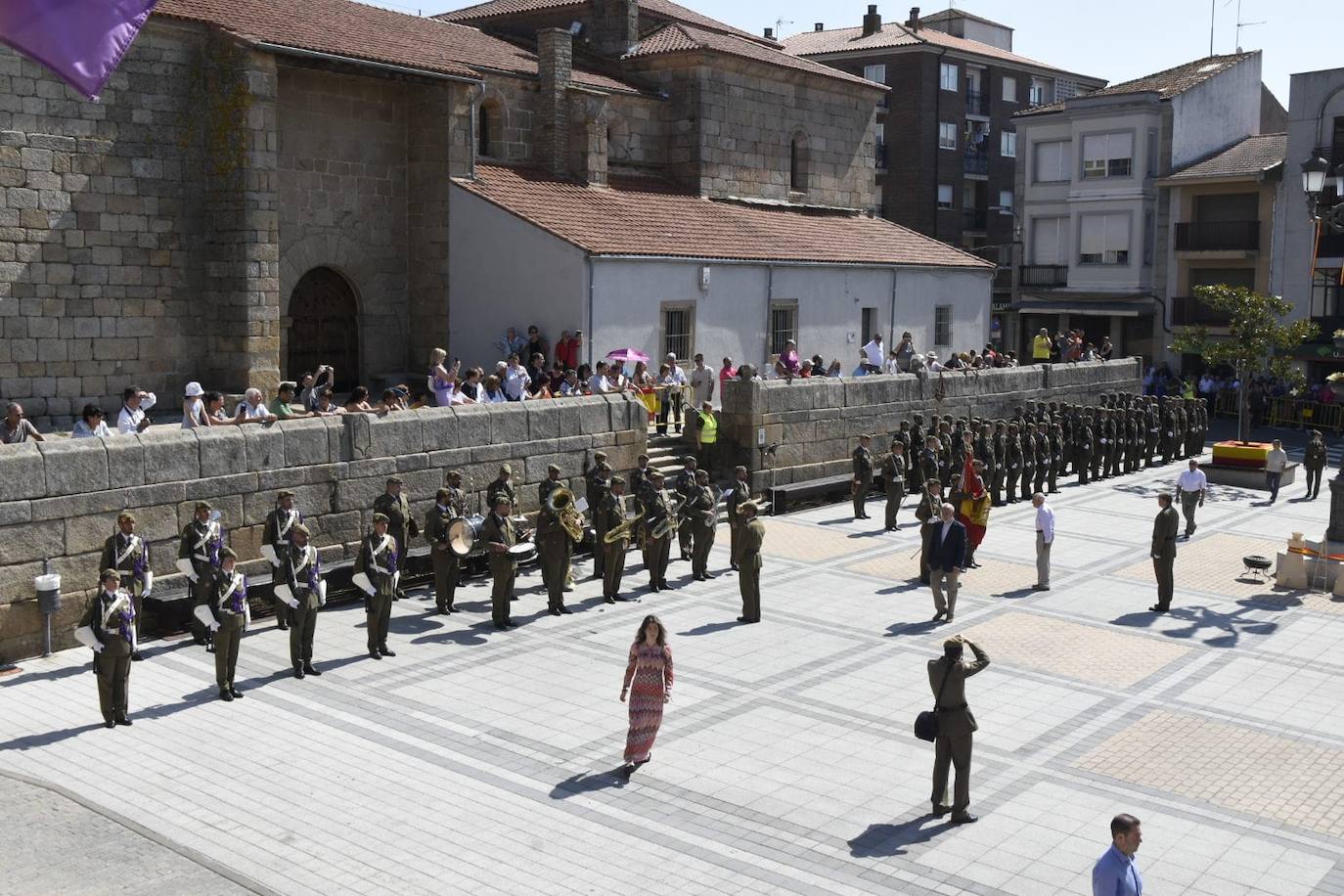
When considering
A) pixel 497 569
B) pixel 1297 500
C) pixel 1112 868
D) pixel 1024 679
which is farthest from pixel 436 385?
pixel 1297 500

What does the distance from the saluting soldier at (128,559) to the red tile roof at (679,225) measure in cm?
1355

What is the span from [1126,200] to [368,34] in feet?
95.5

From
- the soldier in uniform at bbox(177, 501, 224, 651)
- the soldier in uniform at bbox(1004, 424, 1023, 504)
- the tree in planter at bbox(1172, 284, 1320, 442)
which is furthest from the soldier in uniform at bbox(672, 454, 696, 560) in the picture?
the tree in planter at bbox(1172, 284, 1320, 442)

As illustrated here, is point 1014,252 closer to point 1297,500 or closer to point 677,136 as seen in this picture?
point 677,136

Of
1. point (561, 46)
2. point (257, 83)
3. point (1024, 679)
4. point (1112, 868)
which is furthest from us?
point (561, 46)

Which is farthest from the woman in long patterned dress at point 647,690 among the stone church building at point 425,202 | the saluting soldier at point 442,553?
the stone church building at point 425,202

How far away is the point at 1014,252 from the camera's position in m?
50.6

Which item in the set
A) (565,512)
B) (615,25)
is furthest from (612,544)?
(615,25)

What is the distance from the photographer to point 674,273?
29078 millimetres

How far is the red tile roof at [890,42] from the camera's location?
55.7m

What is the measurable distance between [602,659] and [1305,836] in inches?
292

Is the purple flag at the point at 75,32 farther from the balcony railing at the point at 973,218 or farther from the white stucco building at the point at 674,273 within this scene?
the balcony railing at the point at 973,218

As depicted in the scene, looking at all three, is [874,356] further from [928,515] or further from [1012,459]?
[928,515]

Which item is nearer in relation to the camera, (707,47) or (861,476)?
(861,476)
